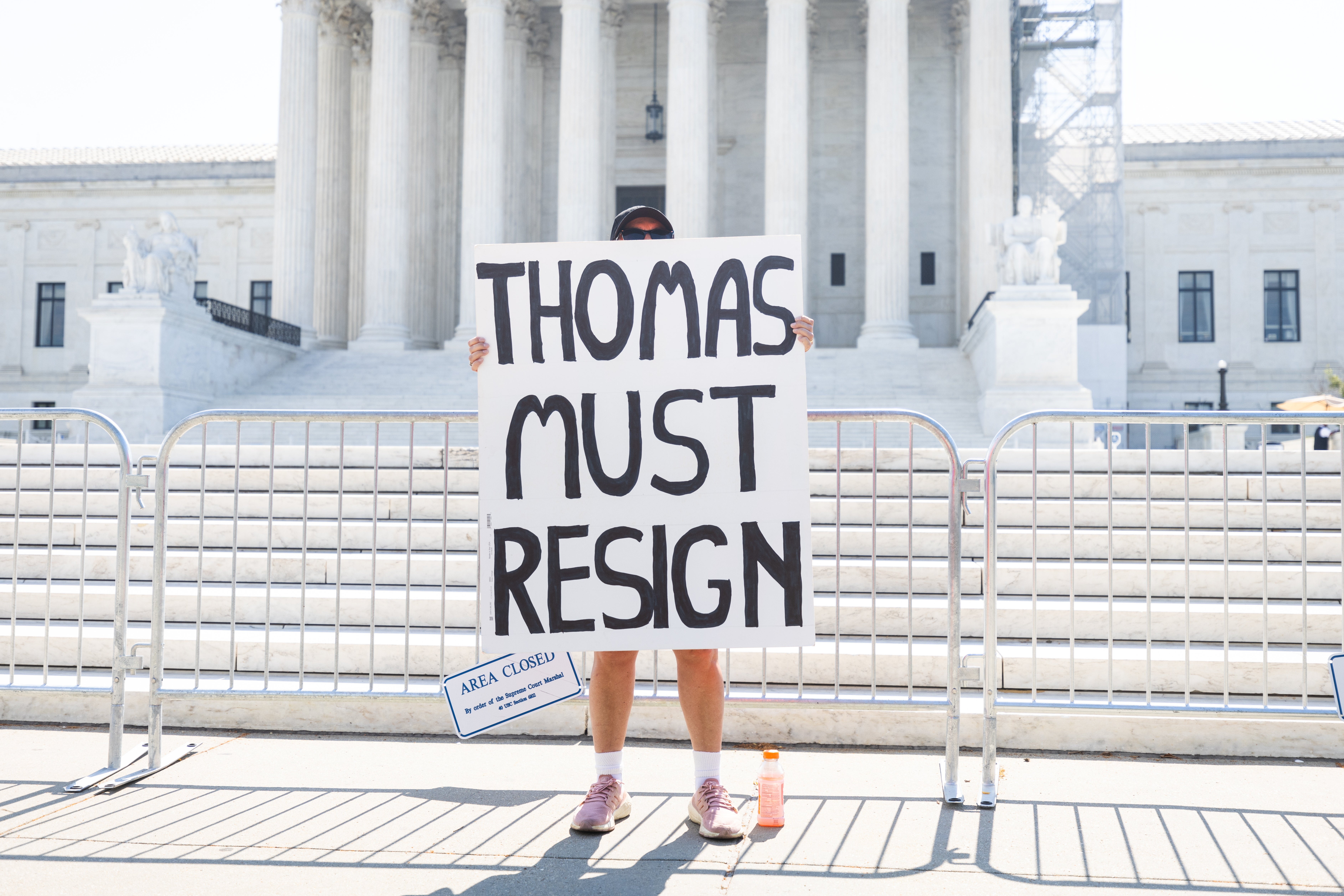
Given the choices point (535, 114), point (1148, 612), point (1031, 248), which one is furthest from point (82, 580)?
point (535, 114)

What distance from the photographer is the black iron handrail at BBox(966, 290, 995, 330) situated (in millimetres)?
18688

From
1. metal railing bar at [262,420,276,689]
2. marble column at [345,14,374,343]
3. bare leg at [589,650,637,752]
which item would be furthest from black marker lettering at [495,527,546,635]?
marble column at [345,14,374,343]

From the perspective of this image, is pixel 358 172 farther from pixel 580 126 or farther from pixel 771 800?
pixel 771 800

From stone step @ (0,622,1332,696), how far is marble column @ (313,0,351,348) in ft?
75.2

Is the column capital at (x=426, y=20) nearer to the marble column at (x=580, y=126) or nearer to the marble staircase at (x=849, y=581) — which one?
the marble column at (x=580, y=126)

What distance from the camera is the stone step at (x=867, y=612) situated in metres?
6.49

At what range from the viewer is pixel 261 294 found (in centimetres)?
4266

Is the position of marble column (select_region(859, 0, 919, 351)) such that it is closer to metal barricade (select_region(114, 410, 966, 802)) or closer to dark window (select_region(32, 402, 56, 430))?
metal barricade (select_region(114, 410, 966, 802))

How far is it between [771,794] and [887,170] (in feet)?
74.5

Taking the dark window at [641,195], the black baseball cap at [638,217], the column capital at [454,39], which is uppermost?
the column capital at [454,39]

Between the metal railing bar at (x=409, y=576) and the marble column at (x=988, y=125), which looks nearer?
the metal railing bar at (x=409, y=576)

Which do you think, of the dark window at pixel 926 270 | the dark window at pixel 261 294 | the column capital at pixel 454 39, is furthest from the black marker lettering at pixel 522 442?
the dark window at pixel 261 294

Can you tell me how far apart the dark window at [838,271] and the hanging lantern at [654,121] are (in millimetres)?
5976

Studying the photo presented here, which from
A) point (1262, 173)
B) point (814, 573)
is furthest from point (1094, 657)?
point (1262, 173)
